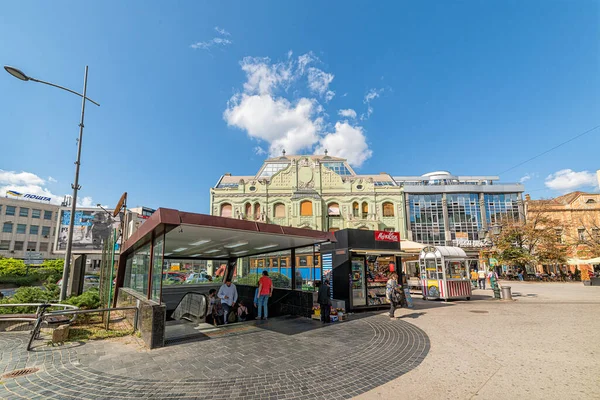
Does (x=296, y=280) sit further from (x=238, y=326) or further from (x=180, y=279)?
(x=180, y=279)

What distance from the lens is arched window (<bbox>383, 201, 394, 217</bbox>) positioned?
4026 centimetres

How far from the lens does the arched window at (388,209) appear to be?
40256mm

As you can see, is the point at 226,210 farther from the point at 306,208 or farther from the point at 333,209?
the point at 333,209

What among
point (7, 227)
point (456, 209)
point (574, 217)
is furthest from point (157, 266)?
point (7, 227)

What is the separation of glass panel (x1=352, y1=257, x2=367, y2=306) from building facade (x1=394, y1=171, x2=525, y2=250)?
35.4 metres

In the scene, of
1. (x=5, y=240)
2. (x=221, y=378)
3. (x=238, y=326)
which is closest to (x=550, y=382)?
(x=221, y=378)

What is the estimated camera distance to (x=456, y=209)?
47.6 meters

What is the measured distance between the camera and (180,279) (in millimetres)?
22688

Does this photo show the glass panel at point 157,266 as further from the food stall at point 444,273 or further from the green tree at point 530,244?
the green tree at point 530,244

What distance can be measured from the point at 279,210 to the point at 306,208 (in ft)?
12.6

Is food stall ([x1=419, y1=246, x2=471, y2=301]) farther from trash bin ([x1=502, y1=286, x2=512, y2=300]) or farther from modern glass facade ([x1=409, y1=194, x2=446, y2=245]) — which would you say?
modern glass facade ([x1=409, y1=194, x2=446, y2=245])

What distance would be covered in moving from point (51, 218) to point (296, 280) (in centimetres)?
7451

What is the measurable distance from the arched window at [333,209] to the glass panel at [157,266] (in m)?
32.6

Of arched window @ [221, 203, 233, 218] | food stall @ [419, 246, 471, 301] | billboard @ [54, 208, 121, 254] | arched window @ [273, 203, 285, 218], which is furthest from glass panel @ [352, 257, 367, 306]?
billboard @ [54, 208, 121, 254]
